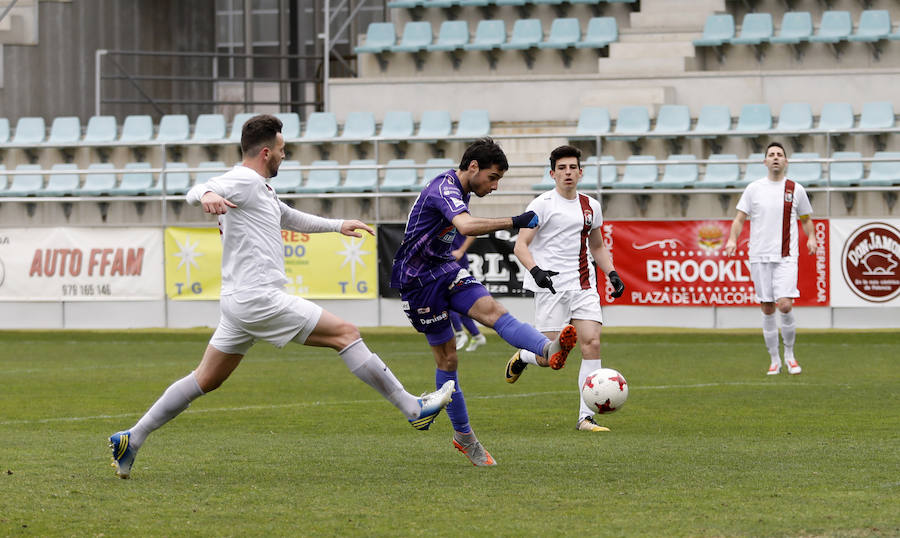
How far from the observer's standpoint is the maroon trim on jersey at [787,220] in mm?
13219

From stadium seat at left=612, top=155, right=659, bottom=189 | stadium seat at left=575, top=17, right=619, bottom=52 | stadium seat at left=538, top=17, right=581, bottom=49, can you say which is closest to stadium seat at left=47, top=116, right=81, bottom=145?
stadium seat at left=538, top=17, right=581, bottom=49

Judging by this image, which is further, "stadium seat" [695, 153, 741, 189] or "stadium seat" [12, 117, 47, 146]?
"stadium seat" [12, 117, 47, 146]

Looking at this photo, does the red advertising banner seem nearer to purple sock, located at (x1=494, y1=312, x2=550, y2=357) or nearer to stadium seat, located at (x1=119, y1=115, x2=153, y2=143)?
stadium seat, located at (x1=119, y1=115, x2=153, y2=143)

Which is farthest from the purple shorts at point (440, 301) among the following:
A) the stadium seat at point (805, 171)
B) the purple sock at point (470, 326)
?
the stadium seat at point (805, 171)

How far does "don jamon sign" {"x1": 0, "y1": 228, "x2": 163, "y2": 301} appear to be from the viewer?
20344 millimetres

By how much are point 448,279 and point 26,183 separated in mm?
18411

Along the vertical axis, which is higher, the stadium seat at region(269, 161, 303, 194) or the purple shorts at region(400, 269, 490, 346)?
the stadium seat at region(269, 161, 303, 194)

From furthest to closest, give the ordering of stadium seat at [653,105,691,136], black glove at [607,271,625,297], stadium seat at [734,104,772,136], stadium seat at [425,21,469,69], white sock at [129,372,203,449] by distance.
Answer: stadium seat at [425,21,469,69]
stadium seat at [653,105,691,136]
stadium seat at [734,104,772,136]
black glove at [607,271,625,297]
white sock at [129,372,203,449]

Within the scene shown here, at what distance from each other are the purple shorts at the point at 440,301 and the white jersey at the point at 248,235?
910 millimetres

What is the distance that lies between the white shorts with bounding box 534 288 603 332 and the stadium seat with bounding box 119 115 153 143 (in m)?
16.7

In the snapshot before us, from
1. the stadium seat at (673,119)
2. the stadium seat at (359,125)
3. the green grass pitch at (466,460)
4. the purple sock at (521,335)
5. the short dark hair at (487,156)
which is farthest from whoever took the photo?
the stadium seat at (359,125)

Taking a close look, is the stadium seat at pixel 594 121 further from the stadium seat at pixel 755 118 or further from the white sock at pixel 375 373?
the white sock at pixel 375 373

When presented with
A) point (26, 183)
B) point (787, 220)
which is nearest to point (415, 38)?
point (26, 183)

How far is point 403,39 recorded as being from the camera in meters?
26.0
